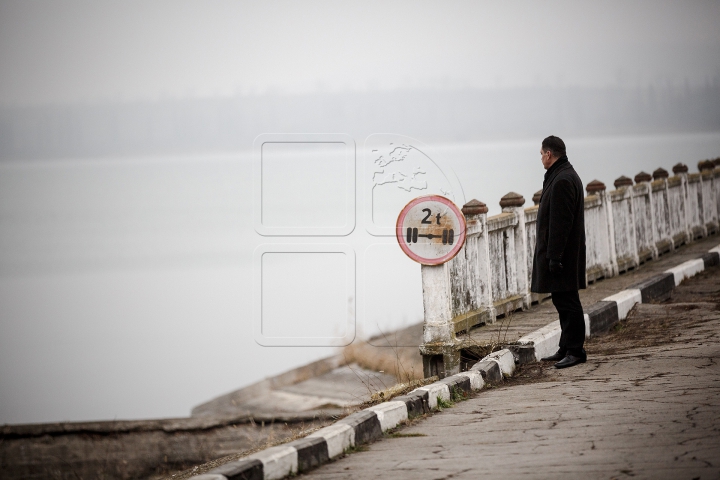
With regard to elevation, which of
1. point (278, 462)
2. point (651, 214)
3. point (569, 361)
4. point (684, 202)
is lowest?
point (278, 462)

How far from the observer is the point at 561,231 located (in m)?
7.27

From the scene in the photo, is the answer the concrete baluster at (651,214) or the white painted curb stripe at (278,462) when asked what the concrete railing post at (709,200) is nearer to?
the concrete baluster at (651,214)

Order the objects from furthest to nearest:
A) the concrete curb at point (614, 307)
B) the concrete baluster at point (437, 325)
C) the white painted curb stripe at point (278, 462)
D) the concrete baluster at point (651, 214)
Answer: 1. the concrete baluster at point (651, 214)
2. the concrete curb at point (614, 307)
3. the concrete baluster at point (437, 325)
4. the white painted curb stripe at point (278, 462)

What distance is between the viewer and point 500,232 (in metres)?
10.3

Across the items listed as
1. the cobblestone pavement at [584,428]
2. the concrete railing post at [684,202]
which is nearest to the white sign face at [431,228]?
the cobblestone pavement at [584,428]

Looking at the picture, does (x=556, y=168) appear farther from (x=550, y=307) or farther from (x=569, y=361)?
(x=550, y=307)

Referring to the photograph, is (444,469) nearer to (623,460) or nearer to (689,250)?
(623,460)

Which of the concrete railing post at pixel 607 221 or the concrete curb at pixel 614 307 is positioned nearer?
the concrete curb at pixel 614 307

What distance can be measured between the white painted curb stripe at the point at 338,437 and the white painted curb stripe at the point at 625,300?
561 cm

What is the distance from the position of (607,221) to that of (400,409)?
28.1 ft

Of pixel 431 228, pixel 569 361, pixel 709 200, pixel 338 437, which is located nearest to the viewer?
pixel 338 437

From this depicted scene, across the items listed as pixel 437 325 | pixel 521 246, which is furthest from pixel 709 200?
pixel 437 325

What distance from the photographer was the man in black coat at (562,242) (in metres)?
7.27

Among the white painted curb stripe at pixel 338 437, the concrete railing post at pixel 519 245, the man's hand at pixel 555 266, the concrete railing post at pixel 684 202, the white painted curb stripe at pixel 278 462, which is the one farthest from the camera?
the concrete railing post at pixel 684 202
